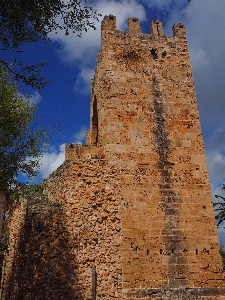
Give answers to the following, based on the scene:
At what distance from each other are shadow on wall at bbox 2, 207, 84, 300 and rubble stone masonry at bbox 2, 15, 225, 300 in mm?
22

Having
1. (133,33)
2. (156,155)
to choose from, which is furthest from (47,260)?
(133,33)

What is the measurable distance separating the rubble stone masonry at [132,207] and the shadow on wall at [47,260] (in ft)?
0.07

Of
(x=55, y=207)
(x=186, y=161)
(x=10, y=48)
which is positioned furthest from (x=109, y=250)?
(x=10, y=48)

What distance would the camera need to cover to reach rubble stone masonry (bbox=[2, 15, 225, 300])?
679 centimetres

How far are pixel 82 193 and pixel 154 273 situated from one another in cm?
255

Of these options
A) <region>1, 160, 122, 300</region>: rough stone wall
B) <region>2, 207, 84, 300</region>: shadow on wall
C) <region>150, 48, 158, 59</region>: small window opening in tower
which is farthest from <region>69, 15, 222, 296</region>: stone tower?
<region>2, 207, 84, 300</region>: shadow on wall

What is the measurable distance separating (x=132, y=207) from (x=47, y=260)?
238 centimetres

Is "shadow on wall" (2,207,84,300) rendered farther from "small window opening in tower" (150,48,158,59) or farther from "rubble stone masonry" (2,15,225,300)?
"small window opening in tower" (150,48,158,59)

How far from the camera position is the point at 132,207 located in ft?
24.0

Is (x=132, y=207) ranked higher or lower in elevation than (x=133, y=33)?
lower

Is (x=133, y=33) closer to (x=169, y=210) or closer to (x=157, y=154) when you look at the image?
(x=157, y=154)

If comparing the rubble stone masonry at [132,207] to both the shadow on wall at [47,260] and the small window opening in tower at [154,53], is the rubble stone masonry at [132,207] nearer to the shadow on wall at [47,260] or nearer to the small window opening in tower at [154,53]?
the shadow on wall at [47,260]

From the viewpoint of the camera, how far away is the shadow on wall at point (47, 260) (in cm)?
671

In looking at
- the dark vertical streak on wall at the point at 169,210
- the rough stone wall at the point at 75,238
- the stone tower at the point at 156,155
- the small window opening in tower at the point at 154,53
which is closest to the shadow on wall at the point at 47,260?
the rough stone wall at the point at 75,238
